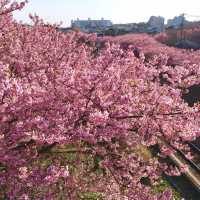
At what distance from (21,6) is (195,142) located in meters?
16.1

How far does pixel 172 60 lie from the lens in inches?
1586

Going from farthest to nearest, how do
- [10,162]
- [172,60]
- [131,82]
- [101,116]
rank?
[172,60]
[131,82]
[10,162]
[101,116]

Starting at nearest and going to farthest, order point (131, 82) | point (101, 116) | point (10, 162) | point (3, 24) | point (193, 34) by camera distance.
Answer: point (101, 116) → point (10, 162) → point (131, 82) → point (3, 24) → point (193, 34)

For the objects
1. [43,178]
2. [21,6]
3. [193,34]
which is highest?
[21,6]

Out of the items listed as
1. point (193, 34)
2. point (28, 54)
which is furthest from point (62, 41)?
point (193, 34)

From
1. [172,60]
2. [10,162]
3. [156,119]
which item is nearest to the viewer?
[10,162]

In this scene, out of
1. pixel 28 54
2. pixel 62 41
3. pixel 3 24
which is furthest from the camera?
pixel 62 41

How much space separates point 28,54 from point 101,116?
22.0 ft

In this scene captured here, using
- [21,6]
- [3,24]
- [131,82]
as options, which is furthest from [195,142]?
[21,6]

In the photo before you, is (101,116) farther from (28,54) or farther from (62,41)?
(62,41)

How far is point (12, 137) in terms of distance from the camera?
8.34 metres

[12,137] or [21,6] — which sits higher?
[21,6]

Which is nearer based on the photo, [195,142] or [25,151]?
[25,151]

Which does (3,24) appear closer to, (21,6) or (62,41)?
(62,41)
